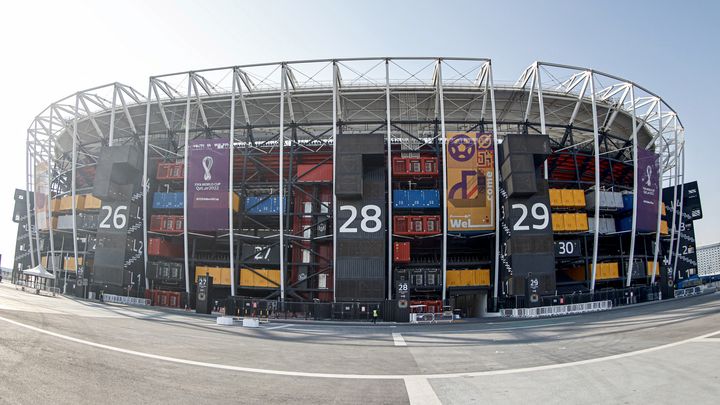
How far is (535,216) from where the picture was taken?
39344 mm

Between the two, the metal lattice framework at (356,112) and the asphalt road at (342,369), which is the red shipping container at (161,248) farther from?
the asphalt road at (342,369)

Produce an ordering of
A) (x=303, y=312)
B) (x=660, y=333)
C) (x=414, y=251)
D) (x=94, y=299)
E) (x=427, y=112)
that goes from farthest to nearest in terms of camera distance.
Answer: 1. (x=427, y=112)
2. (x=414, y=251)
3. (x=94, y=299)
4. (x=303, y=312)
5. (x=660, y=333)

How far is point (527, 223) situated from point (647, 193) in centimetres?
2176

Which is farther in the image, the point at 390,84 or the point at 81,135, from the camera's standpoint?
the point at 81,135

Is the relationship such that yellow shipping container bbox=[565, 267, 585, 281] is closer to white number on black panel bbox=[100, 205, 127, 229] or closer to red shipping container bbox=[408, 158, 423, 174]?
red shipping container bbox=[408, 158, 423, 174]

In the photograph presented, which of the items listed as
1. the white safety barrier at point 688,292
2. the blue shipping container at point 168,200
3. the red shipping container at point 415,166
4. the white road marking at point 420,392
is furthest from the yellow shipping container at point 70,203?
the white safety barrier at point 688,292

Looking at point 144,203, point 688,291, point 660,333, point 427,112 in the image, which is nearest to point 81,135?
point 144,203

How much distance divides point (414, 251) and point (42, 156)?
211 feet

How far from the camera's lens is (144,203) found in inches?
1785

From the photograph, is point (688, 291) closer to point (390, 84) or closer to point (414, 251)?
point (414, 251)

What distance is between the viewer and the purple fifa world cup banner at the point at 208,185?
1681 inches

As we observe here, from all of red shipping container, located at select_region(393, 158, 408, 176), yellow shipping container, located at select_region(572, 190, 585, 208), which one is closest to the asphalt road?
red shipping container, located at select_region(393, 158, 408, 176)

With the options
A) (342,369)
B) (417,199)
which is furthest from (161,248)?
(342,369)

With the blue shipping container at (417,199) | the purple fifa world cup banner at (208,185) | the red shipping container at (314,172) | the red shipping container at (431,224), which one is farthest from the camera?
the red shipping container at (314,172)
